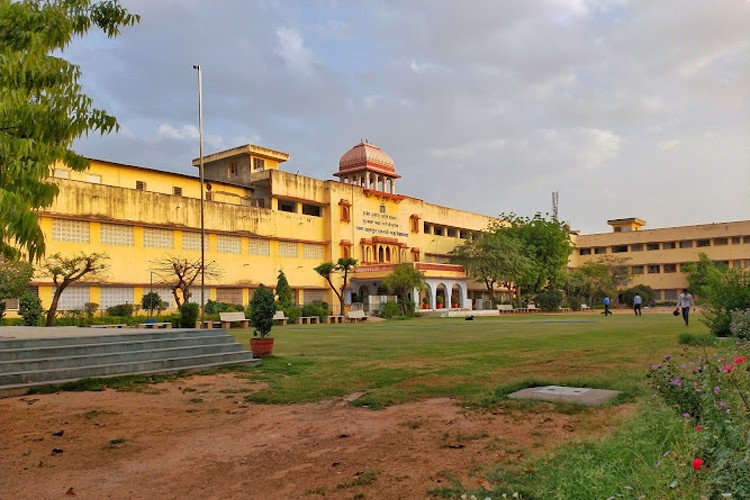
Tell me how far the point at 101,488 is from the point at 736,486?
4.43 meters

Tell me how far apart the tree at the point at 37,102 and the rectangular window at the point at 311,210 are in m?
38.4

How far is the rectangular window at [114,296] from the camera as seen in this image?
1314 inches

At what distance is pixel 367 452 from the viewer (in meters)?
5.55

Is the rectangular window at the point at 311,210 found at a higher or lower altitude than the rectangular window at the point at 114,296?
higher

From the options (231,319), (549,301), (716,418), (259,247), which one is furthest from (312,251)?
(716,418)

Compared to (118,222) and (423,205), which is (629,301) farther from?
(118,222)

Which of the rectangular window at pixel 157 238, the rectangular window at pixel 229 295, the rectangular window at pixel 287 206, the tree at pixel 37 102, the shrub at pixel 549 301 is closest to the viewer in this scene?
the tree at pixel 37 102

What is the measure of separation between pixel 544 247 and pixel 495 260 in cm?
763

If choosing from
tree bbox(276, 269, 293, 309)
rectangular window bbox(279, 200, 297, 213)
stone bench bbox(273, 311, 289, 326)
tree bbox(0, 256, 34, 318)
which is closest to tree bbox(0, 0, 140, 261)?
tree bbox(0, 256, 34, 318)

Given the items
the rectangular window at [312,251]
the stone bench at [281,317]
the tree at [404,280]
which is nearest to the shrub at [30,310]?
the stone bench at [281,317]

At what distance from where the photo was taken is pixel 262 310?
14.0 metres

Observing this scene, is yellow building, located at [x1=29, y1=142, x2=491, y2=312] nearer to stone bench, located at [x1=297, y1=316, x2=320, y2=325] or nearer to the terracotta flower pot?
stone bench, located at [x1=297, y1=316, x2=320, y2=325]

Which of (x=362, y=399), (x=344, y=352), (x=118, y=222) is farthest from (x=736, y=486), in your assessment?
(x=118, y=222)

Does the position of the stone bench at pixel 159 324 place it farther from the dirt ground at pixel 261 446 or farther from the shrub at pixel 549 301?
the shrub at pixel 549 301
